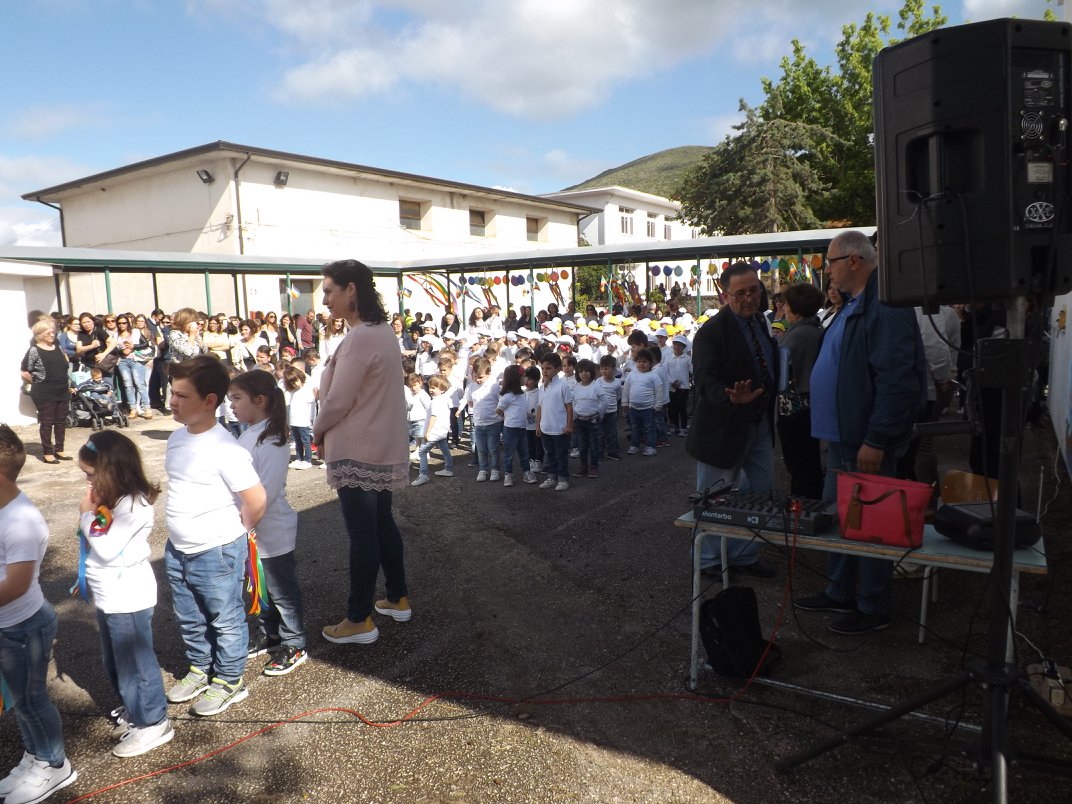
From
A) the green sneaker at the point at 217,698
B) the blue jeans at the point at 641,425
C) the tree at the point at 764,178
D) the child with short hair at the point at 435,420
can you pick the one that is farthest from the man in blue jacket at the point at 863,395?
the tree at the point at 764,178

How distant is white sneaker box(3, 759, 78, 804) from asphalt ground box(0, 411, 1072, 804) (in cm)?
6

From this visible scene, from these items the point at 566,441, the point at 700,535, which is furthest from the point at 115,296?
the point at 700,535

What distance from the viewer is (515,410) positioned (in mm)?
8195

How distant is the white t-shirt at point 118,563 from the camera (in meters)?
3.01

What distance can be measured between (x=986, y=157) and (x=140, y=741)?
3981 millimetres

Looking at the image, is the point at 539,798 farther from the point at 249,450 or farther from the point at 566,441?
the point at 566,441

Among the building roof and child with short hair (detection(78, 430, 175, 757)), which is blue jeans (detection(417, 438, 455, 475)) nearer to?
child with short hair (detection(78, 430, 175, 757))

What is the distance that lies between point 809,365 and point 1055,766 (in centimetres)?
323

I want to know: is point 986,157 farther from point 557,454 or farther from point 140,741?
point 557,454

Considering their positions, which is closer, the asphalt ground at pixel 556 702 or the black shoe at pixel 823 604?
the asphalt ground at pixel 556 702

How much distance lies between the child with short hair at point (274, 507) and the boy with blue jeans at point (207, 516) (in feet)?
0.74

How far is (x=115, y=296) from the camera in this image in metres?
25.0

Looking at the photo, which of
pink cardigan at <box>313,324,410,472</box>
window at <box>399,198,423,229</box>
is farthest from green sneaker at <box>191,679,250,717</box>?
window at <box>399,198,423,229</box>

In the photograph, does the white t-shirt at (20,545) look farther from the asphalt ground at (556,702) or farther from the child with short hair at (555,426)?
the child with short hair at (555,426)
